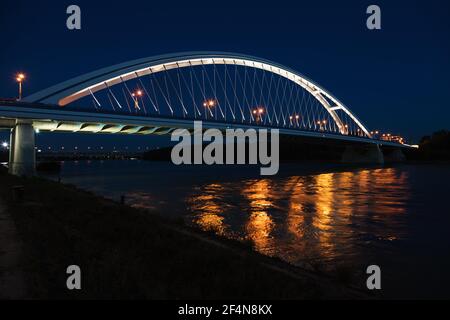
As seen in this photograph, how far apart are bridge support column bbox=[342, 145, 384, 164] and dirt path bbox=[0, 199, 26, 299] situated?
10264 centimetres

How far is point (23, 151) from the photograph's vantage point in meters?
34.2

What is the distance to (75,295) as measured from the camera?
5285 mm

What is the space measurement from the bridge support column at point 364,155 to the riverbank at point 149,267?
101m

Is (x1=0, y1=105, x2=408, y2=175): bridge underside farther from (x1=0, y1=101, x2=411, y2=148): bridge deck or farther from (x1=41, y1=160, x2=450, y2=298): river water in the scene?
(x1=41, y1=160, x2=450, y2=298): river water

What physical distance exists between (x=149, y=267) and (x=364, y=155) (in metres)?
109

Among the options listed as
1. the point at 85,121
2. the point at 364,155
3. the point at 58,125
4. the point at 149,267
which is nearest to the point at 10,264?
the point at 149,267

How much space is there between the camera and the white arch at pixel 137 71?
40.0 metres

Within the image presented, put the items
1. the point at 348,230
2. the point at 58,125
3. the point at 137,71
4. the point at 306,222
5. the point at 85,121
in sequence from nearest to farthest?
the point at 348,230, the point at 306,222, the point at 85,121, the point at 58,125, the point at 137,71

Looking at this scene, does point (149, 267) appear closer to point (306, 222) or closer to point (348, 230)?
point (348, 230)

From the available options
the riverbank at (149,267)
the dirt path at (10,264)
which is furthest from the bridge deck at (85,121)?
the dirt path at (10,264)

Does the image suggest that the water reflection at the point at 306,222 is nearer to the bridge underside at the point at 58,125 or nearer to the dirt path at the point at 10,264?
the dirt path at the point at 10,264

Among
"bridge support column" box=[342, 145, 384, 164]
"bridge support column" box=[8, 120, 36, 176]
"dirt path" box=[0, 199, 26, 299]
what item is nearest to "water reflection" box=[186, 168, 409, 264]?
"dirt path" box=[0, 199, 26, 299]
